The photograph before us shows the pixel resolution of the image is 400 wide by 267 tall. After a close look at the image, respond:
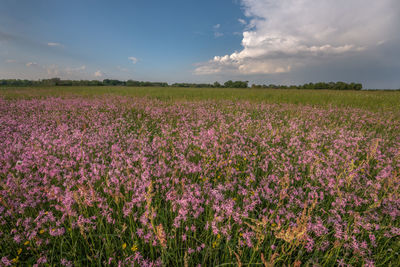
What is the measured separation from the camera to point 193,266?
1896 mm

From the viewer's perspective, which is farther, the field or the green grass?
the green grass

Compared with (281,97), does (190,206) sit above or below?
below

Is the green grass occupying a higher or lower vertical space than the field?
higher

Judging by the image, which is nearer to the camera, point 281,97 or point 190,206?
point 190,206

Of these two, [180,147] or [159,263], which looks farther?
[180,147]

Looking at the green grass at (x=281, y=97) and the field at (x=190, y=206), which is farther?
the green grass at (x=281, y=97)

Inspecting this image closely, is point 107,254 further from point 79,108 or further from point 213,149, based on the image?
point 79,108

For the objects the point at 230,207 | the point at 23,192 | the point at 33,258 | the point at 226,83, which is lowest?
the point at 33,258

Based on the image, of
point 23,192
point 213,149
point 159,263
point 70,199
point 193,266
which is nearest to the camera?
point 159,263

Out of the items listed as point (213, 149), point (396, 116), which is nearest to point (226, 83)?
point (396, 116)

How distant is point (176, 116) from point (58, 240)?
640 centimetres

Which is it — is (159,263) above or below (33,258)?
above

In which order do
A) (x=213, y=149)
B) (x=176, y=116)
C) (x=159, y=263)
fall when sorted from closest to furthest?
(x=159, y=263) → (x=213, y=149) → (x=176, y=116)

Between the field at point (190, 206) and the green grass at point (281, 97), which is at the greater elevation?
the green grass at point (281, 97)
